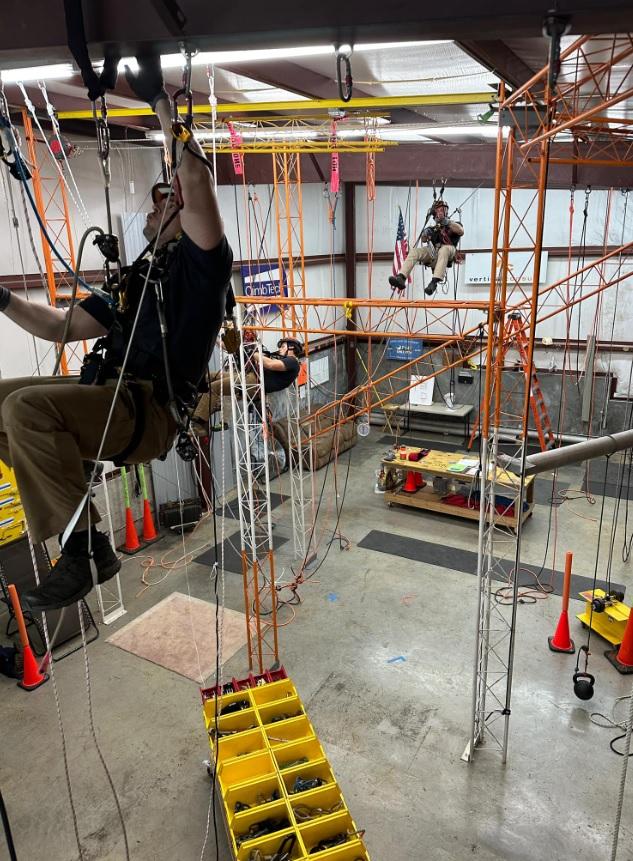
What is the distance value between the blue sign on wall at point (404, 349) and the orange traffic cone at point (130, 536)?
8.93 metres

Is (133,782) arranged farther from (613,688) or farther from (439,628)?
(613,688)

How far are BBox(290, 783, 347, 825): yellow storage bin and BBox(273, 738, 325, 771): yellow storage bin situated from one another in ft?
1.16

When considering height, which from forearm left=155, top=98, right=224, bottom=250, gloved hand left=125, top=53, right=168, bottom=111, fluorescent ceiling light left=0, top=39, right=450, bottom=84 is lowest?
forearm left=155, top=98, right=224, bottom=250

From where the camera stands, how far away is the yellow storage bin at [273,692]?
19.8ft

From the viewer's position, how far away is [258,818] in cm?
484

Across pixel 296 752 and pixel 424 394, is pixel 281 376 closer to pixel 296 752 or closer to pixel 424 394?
pixel 296 752

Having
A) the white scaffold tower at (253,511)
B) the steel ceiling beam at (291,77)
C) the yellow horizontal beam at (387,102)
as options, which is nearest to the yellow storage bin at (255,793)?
the white scaffold tower at (253,511)

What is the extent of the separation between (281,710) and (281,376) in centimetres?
402

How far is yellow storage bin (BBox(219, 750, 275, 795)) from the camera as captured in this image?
17.1 ft

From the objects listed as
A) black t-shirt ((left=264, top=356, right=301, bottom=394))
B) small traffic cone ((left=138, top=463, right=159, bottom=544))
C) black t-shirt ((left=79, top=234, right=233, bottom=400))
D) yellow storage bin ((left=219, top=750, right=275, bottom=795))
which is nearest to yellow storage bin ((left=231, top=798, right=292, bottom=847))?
yellow storage bin ((left=219, top=750, right=275, bottom=795))

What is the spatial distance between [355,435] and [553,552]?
6.88m

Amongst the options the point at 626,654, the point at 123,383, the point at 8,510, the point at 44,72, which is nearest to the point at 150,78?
the point at 123,383

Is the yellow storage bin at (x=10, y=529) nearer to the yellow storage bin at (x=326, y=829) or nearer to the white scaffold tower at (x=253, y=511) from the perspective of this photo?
the white scaffold tower at (x=253, y=511)

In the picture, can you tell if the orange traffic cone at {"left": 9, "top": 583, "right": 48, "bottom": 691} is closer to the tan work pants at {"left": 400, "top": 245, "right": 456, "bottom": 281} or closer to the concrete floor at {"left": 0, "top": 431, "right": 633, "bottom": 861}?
the concrete floor at {"left": 0, "top": 431, "right": 633, "bottom": 861}
